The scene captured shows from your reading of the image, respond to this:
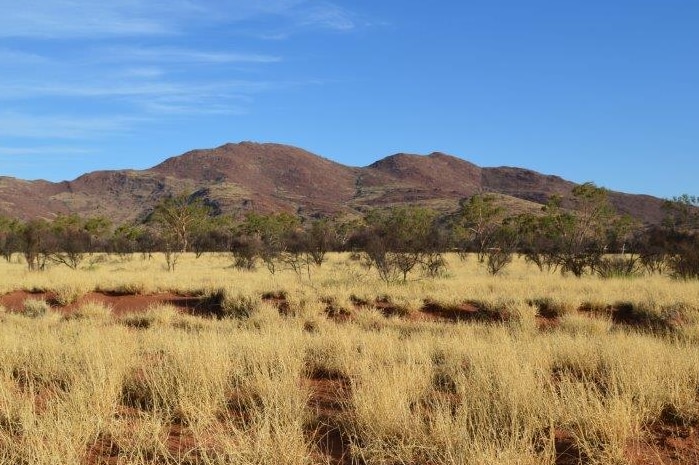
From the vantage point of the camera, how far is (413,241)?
2517cm

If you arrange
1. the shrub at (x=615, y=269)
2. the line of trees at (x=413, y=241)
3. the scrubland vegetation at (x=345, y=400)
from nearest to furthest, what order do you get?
the scrubland vegetation at (x=345, y=400) < the shrub at (x=615, y=269) < the line of trees at (x=413, y=241)

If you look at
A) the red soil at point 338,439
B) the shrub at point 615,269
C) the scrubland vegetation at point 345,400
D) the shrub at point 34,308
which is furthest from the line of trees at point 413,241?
the red soil at point 338,439

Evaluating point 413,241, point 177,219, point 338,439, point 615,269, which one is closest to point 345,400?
point 338,439

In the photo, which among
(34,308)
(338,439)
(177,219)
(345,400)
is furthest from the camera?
(177,219)

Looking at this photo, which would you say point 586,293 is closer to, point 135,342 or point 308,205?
point 135,342

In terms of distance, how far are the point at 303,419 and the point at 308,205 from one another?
620 ft

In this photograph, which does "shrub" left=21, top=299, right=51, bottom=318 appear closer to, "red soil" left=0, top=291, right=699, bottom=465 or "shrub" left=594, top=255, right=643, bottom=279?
"red soil" left=0, top=291, right=699, bottom=465

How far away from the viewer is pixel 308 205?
193375 mm

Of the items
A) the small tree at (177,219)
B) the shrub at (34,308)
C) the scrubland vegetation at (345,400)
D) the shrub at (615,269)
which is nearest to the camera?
the scrubland vegetation at (345,400)

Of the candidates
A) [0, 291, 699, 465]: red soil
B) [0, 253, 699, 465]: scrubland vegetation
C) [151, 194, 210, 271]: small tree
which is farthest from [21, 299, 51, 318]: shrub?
[151, 194, 210, 271]: small tree

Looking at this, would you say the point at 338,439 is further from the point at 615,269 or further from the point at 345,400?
the point at 615,269

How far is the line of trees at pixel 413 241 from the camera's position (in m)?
25.9

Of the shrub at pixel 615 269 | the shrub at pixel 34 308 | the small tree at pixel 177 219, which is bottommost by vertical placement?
the shrub at pixel 34 308

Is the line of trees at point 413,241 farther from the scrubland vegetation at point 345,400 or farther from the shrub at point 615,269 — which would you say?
the scrubland vegetation at point 345,400
